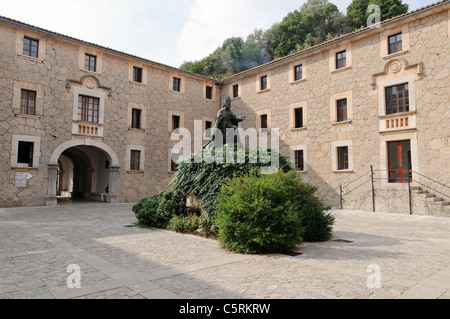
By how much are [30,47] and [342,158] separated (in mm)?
18063

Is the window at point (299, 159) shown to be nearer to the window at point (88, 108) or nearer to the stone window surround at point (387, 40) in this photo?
the stone window surround at point (387, 40)

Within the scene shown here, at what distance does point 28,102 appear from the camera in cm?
1566

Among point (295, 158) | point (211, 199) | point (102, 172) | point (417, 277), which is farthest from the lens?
point (102, 172)

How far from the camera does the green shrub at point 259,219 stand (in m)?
5.75

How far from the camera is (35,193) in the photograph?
1555 cm

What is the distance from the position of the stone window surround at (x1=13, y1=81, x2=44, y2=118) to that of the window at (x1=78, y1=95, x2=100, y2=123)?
198 centimetres

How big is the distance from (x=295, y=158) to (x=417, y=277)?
14.6 metres

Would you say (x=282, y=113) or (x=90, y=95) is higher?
(x=90, y=95)

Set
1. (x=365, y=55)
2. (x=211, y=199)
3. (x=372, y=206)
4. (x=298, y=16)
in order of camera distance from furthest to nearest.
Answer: (x=298, y=16) → (x=365, y=55) → (x=372, y=206) → (x=211, y=199)

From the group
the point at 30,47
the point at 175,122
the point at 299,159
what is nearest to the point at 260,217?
the point at 299,159

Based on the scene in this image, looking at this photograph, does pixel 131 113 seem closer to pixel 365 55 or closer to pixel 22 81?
pixel 22 81

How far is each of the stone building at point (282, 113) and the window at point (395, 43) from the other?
50 millimetres

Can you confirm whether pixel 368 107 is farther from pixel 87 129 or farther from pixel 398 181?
pixel 87 129
